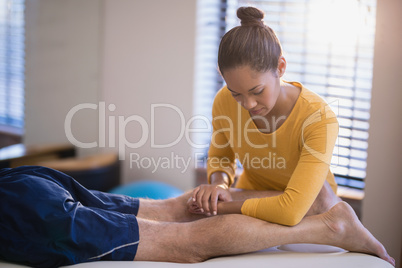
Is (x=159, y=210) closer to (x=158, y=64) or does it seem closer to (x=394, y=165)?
(x=394, y=165)

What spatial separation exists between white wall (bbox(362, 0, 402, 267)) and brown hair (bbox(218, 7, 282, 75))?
1109mm

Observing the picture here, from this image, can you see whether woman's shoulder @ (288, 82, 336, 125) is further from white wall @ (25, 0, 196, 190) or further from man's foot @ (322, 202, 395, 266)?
white wall @ (25, 0, 196, 190)

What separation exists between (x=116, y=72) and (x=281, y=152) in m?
1.88

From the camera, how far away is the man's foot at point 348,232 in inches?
66.4

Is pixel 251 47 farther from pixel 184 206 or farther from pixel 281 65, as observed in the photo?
pixel 184 206

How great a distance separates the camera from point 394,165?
2.64 metres

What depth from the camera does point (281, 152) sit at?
71.9 inches

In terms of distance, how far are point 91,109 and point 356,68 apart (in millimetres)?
1689

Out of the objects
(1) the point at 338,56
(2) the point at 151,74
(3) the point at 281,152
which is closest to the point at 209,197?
(3) the point at 281,152

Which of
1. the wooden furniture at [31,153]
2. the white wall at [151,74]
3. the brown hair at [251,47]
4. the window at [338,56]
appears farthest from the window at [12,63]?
the brown hair at [251,47]

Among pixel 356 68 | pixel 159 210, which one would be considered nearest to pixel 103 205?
pixel 159 210

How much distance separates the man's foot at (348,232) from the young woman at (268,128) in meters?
0.10

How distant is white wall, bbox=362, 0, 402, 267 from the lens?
2553 millimetres

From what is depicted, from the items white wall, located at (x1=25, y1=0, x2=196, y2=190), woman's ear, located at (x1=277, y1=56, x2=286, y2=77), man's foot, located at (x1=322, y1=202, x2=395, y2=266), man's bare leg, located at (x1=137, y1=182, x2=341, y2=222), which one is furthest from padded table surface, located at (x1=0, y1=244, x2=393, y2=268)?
white wall, located at (x1=25, y1=0, x2=196, y2=190)
